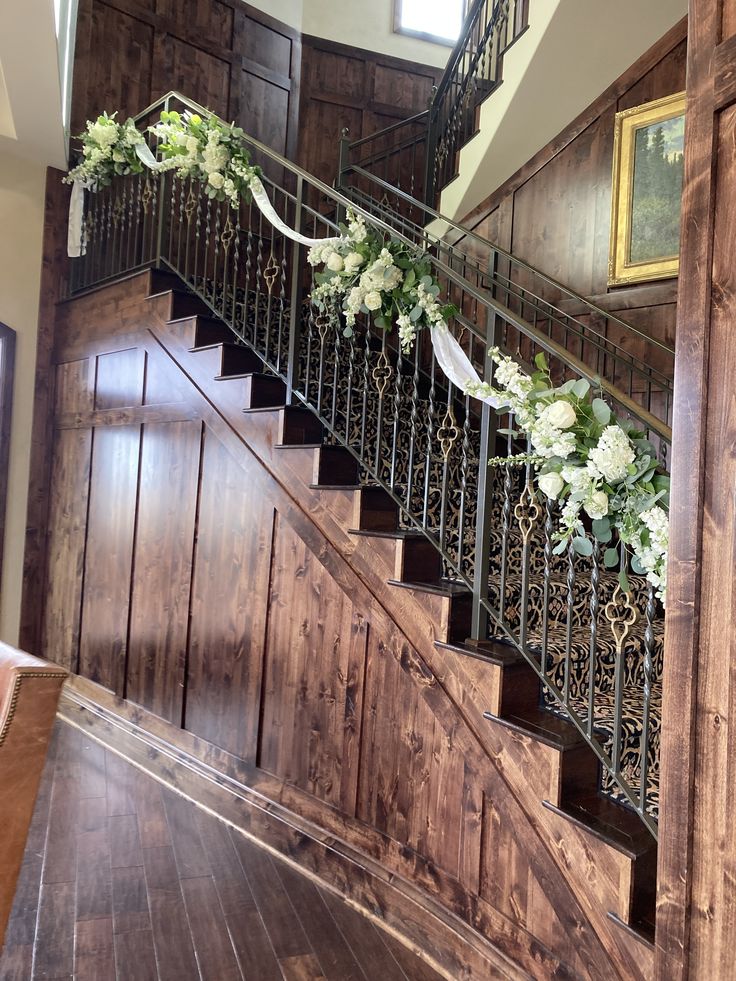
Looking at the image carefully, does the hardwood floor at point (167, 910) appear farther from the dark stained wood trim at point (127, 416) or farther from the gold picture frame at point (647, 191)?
the gold picture frame at point (647, 191)

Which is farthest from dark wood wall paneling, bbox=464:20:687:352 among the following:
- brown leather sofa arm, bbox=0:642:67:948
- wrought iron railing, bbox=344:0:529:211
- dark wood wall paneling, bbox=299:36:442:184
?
brown leather sofa arm, bbox=0:642:67:948

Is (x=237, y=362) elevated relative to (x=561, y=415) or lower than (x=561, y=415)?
elevated

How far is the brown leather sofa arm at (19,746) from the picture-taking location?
1.81 metres

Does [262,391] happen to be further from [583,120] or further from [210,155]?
[583,120]

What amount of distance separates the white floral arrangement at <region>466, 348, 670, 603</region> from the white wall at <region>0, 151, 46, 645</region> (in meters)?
4.19

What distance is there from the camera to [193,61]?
6.32 m

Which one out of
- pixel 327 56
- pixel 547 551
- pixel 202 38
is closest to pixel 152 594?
pixel 547 551

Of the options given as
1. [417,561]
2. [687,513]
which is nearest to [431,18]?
[417,561]

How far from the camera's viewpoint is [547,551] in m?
2.26

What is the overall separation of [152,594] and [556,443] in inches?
116

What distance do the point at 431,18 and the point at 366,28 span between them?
0.77 metres

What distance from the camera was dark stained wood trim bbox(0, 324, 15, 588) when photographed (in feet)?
17.1

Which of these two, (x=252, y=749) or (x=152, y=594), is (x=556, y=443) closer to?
(x=252, y=749)

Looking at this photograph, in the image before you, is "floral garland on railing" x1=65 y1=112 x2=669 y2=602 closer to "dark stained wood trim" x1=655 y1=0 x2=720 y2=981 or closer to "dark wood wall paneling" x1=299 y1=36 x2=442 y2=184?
"dark stained wood trim" x1=655 y1=0 x2=720 y2=981
